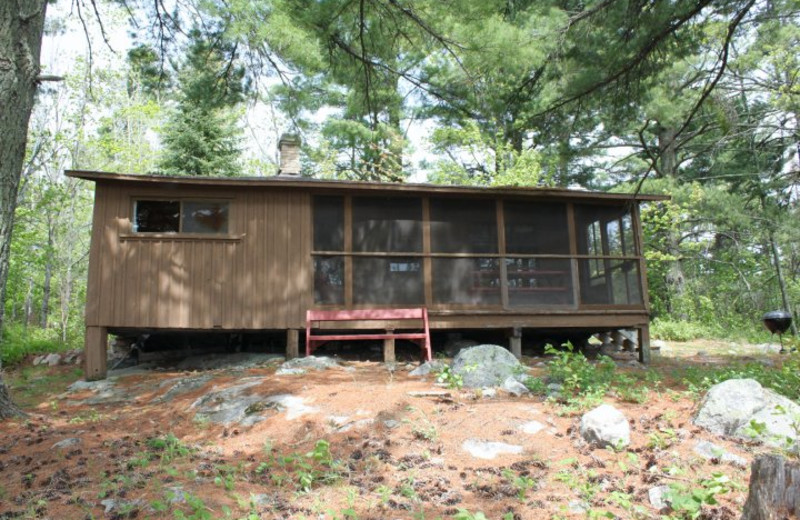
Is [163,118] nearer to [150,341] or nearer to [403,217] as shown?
[150,341]

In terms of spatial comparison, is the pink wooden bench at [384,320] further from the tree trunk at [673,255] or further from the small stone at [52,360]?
the tree trunk at [673,255]

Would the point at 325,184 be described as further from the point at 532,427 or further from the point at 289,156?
the point at 532,427

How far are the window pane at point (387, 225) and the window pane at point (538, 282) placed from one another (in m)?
1.68

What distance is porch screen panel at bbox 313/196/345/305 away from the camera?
30.1 feet

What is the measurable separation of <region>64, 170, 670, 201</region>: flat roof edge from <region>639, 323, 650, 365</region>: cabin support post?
2262 mm

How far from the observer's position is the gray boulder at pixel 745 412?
13.6 ft

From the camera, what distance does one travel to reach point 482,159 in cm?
2136

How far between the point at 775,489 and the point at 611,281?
7.77 m

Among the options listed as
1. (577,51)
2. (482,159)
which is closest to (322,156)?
(482,159)

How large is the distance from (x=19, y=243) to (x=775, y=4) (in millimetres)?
18051

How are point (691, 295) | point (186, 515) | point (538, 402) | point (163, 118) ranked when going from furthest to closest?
1. point (163, 118)
2. point (691, 295)
3. point (538, 402)
4. point (186, 515)

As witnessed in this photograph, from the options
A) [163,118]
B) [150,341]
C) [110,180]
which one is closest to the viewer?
[110,180]

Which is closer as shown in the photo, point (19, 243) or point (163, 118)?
point (19, 243)

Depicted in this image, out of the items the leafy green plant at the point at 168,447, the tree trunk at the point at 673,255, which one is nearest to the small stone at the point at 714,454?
the leafy green plant at the point at 168,447
